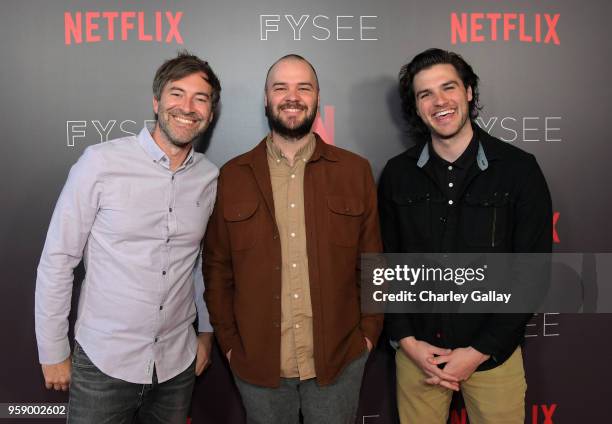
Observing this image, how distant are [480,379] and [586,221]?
115cm

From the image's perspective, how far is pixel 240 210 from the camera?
191 centimetres

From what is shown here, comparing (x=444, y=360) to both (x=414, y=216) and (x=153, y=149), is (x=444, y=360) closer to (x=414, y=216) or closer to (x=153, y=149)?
(x=414, y=216)

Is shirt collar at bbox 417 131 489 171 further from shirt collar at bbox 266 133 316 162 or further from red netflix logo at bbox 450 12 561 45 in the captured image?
red netflix logo at bbox 450 12 561 45

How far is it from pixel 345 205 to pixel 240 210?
1.36ft

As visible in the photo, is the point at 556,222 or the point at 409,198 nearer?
the point at 409,198

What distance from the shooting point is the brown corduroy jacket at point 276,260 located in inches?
71.8

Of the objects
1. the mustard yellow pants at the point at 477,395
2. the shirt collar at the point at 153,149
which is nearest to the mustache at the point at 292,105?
the shirt collar at the point at 153,149

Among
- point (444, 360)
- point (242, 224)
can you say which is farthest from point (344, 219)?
point (444, 360)

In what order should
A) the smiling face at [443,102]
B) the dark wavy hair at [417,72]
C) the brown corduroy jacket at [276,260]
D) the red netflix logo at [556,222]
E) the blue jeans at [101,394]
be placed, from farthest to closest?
the red netflix logo at [556,222] < the dark wavy hair at [417,72] < the smiling face at [443,102] < the brown corduroy jacket at [276,260] < the blue jeans at [101,394]

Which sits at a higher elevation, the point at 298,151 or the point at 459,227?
the point at 298,151

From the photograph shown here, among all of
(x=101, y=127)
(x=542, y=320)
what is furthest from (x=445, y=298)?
(x=101, y=127)

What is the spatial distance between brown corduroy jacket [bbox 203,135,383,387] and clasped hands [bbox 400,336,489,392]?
0.17 meters

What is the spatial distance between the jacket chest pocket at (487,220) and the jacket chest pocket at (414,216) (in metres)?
0.15

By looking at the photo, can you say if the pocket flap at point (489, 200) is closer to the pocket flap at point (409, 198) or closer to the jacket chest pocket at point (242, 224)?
the pocket flap at point (409, 198)
